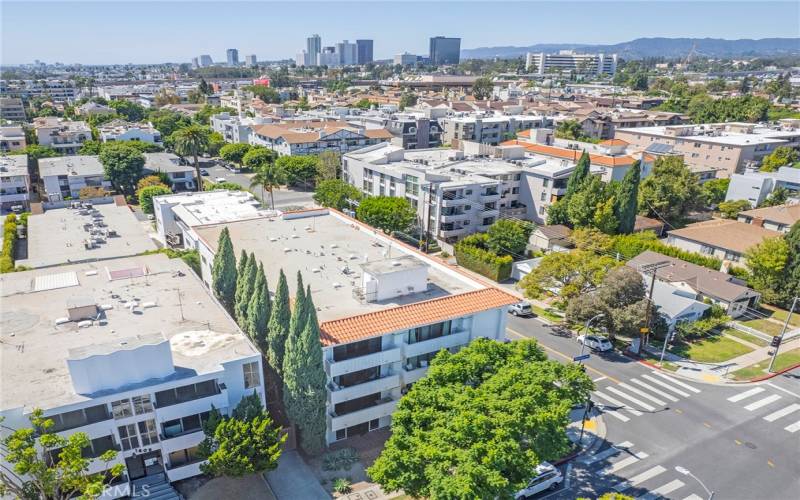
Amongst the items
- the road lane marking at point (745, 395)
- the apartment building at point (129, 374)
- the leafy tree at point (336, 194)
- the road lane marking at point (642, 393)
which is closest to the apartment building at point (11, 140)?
the leafy tree at point (336, 194)

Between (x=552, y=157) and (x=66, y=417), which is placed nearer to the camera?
(x=66, y=417)

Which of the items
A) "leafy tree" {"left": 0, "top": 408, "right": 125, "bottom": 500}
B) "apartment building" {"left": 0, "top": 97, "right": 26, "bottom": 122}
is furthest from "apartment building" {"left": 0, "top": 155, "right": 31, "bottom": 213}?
"apartment building" {"left": 0, "top": 97, "right": 26, "bottom": 122}

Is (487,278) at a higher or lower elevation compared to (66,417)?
lower

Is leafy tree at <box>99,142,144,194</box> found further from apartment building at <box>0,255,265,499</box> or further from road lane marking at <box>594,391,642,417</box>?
road lane marking at <box>594,391,642,417</box>

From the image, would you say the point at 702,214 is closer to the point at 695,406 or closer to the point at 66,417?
the point at 695,406

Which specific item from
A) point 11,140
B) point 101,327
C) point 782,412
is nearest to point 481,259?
point 782,412

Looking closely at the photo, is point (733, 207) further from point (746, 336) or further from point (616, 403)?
point (616, 403)

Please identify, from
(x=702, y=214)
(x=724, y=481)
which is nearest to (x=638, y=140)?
(x=702, y=214)

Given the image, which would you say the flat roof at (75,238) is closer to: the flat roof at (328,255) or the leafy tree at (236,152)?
the flat roof at (328,255)
